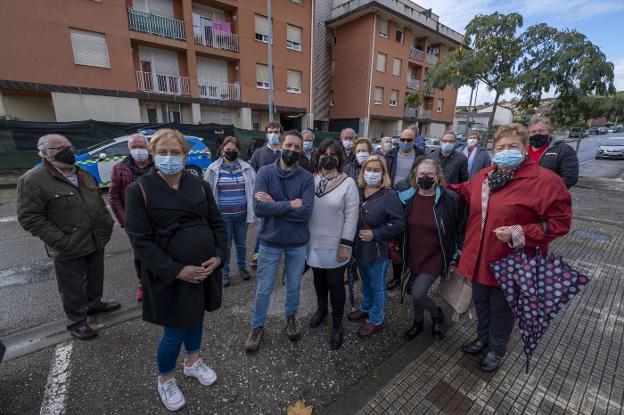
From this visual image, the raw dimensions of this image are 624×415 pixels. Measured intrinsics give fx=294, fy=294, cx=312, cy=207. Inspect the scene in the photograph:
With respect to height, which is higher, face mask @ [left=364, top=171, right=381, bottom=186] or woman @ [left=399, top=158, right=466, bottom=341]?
face mask @ [left=364, top=171, right=381, bottom=186]

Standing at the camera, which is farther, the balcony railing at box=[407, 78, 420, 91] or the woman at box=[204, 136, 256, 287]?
the balcony railing at box=[407, 78, 420, 91]

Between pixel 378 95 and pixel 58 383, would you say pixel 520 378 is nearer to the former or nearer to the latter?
pixel 58 383

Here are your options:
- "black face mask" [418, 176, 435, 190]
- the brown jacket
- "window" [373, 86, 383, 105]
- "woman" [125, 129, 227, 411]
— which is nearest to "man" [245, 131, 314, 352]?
"woman" [125, 129, 227, 411]

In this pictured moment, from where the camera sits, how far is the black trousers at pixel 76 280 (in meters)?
2.69

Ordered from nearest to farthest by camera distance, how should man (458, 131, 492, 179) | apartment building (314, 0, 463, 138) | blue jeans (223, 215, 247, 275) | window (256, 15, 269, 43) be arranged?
1. blue jeans (223, 215, 247, 275)
2. man (458, 131, 492, 179)
3. window (256, 15, 269, 43)
4. apartment building (314, 0, 463, 138)

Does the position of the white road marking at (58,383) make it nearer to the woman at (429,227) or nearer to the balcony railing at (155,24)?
the woman at (429,227)

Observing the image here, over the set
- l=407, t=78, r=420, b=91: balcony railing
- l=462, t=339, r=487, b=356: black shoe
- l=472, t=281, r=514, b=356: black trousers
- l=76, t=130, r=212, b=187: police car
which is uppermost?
l=407, t=78, r=420, b=91: balcony railing

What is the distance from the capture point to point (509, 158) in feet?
7.07

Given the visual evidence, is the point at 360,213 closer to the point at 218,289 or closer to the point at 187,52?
the point at 218,289

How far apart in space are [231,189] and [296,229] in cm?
144

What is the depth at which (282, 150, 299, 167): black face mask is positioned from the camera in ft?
8.37

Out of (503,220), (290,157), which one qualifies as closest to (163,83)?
(290,157)

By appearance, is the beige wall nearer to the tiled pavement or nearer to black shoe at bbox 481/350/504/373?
the tiled pavement

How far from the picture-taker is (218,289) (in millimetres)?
2184
